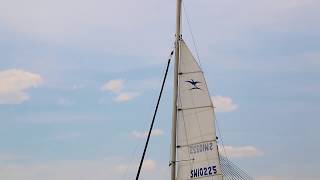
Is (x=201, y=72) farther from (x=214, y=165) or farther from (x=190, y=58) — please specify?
(x=214, y=165)

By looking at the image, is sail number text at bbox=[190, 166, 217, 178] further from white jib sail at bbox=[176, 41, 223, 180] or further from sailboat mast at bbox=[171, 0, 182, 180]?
sailboat mast at bbox=[171, 0, 182, 180]

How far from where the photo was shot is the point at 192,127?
81.2 meters

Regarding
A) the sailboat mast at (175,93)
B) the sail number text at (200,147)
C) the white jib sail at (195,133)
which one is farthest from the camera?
the sail number text at (200,147)

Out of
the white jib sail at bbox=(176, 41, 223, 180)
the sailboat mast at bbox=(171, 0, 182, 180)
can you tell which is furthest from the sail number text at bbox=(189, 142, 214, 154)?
the sailboat mast at bbox=(171, 0, 182, 180)

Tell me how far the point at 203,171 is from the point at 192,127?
3650mm

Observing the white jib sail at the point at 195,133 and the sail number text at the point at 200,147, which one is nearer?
the white jib sail at the point at 195,133

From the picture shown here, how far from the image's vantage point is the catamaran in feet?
266

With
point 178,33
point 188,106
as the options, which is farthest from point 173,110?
point 178,33

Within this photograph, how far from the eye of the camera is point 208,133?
8138cm

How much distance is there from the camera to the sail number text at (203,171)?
267ft

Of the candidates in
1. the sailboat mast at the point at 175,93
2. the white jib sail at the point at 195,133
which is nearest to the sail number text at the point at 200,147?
the white jib sail at the point at 195,133

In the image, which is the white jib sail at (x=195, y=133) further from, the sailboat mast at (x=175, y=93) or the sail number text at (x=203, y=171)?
the sailboat mast at (x=175, y=93)

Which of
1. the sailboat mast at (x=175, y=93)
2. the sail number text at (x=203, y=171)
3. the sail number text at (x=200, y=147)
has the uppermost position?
the sailboat mast at (x=175, y=93)

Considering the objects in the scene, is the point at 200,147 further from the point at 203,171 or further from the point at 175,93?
the point at 175,93
